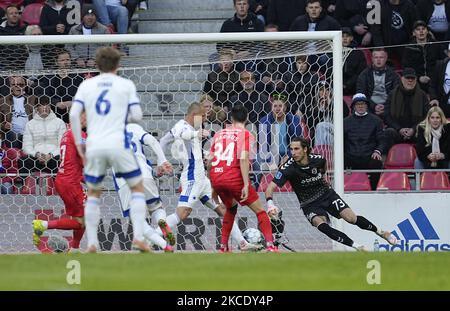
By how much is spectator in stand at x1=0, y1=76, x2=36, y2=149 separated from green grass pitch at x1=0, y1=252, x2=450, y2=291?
5346mm

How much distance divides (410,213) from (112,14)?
21.5 ft

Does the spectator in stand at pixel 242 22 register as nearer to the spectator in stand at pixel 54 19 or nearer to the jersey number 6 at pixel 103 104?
the spectator in stand at pixel 54 19

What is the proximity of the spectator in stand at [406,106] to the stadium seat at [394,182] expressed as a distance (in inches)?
53.5

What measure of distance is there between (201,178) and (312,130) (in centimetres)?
194

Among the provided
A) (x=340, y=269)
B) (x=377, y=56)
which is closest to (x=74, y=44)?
(x=377, y=56)

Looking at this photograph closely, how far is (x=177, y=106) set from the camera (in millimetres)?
18516

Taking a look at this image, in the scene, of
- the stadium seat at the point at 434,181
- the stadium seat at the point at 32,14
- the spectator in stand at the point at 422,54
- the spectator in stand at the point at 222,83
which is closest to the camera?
the spectator in stand at the point at 222,83

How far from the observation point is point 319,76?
59.9 feet

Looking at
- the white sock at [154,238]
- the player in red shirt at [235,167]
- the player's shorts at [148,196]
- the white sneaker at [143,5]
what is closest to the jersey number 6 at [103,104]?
the white sock at [154,238]

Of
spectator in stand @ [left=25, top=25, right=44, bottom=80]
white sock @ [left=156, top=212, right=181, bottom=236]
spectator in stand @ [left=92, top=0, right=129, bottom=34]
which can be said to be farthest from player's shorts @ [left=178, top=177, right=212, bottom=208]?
spectator in stand @ [left=92, top=0, right=129, bottom=34]

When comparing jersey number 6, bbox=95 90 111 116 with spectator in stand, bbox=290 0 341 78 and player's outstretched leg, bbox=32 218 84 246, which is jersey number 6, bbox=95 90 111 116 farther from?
spectator in stand, bbox=290 0 341 78

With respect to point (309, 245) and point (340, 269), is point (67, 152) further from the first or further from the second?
point (340, 269)

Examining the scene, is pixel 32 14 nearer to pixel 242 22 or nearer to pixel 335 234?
pixel 242 22

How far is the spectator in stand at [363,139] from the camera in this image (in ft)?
63.3
